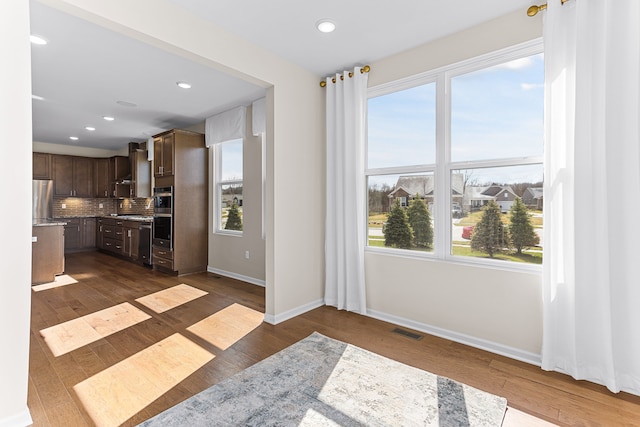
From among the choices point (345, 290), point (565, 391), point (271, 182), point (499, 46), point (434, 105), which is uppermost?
point (499, 46)

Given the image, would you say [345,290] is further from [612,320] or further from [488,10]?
[488,10]

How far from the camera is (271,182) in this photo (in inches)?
124

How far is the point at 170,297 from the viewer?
3.93 meters

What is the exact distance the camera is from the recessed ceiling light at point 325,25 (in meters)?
2.53

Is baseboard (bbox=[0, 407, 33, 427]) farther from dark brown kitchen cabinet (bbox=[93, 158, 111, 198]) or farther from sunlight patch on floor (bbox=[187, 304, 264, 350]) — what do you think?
dark brown kitchen cabinet (bbox=[93, 158, 111, 198])

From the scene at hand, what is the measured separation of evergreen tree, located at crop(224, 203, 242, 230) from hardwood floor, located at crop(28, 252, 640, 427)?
4.16 feet

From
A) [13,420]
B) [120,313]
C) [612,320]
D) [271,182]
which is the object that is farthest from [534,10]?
[120,313]

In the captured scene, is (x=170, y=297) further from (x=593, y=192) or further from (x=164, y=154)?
(x=593, y=192)

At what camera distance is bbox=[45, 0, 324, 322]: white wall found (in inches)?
91.3

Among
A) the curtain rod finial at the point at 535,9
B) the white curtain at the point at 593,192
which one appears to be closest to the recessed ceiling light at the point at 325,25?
the curtain rod finial at the point at 535,9

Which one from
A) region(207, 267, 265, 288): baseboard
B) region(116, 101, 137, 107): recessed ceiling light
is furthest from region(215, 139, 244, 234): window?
region(116, 101, 137, 107): recessed ceiling light

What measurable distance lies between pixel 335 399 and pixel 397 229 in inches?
70.4

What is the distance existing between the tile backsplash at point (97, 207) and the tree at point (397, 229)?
234 inches

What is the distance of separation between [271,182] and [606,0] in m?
2.83
